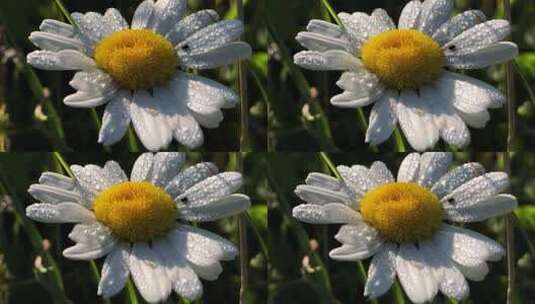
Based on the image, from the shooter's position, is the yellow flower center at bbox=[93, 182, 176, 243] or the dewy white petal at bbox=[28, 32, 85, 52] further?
the dewy white petal at bbox=[28, 32, 85, 52]

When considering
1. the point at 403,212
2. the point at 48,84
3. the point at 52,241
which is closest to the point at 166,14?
the point at 48,84

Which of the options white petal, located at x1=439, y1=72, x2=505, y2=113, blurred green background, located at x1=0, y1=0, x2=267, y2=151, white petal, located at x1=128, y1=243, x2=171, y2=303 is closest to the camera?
white petal, located at x1=128, y1=243, x2=171, y2=303

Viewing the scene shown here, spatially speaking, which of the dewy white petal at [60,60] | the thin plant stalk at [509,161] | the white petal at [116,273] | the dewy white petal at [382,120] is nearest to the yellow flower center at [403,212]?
the dewy white petal at [382,120]

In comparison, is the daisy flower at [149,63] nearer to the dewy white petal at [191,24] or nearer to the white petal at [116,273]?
the dewy white petal at [191,24]

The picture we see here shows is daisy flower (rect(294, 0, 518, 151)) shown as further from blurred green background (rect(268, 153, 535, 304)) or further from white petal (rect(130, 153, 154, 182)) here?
white petal (rect(130, 153, 154, 182))

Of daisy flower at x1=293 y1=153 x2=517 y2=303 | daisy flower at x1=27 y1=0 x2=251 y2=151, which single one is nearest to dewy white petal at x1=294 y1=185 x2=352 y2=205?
daisy flower at x1=293 y1=153 x2=517 y2=303

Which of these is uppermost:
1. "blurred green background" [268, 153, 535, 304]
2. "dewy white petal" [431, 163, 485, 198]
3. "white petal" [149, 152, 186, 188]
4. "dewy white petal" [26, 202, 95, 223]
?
"white petal" [149, 152, 186, 188]

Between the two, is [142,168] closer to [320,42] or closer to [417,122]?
[320,42]
